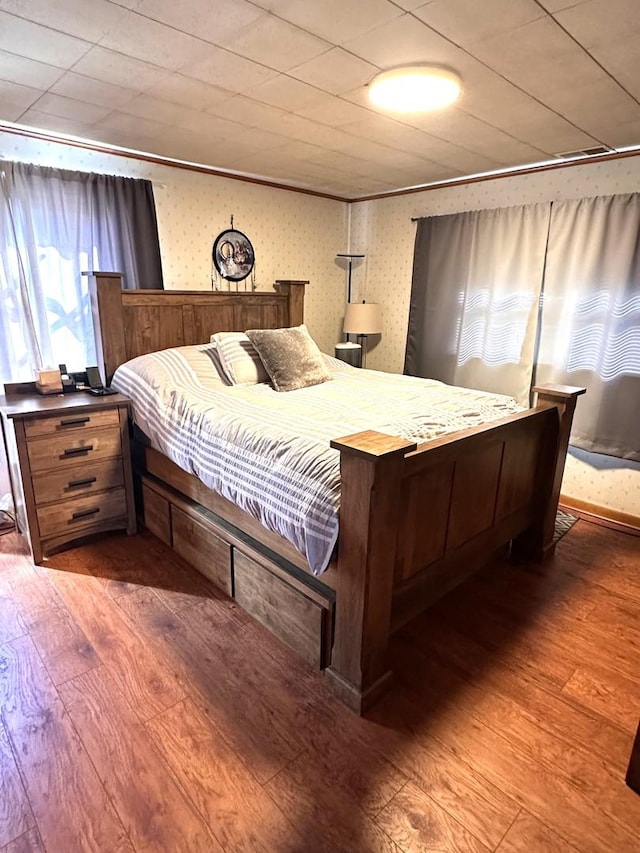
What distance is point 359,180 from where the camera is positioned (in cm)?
355

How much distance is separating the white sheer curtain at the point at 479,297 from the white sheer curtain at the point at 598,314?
0.13 m

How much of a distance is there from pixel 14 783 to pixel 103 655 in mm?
507

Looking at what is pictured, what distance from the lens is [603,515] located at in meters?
3.19

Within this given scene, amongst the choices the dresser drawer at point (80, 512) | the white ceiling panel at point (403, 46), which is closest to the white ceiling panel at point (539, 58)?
the white ceiling panel at point (403, 46)

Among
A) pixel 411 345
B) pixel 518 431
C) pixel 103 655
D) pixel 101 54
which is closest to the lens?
pixel 101 54

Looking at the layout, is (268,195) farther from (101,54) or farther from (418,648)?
(418,648)

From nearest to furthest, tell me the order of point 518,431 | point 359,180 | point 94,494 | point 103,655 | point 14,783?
point 14,783
point 103,655
point 518,431
point 94,494
point 359,180

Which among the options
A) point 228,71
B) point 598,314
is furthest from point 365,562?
point 598,314

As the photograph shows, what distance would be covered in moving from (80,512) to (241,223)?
2359mm

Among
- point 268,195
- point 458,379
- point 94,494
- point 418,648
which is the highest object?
point 268,195

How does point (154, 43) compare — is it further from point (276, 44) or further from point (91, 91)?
point (91, 91)

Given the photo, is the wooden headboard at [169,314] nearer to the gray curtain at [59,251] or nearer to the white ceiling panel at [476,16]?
the gray curtain at [59,251]

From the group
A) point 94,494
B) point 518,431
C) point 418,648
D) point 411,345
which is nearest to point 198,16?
point 518,431

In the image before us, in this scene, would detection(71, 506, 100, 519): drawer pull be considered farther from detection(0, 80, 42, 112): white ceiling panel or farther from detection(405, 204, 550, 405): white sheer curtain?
detection(405, 204, 550, 405): white sheer curtain
